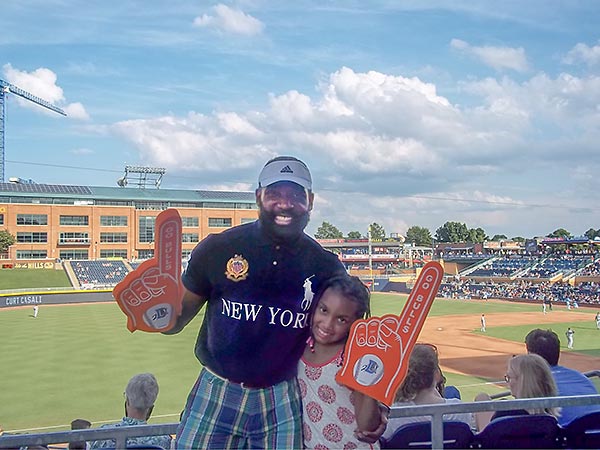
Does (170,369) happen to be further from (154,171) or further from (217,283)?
(154,171)

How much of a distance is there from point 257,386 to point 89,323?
30006mm

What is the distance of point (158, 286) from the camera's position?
2795 millimetres

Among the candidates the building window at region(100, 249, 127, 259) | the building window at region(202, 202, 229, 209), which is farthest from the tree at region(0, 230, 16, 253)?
the building window at region(202, 202, 229, 209)

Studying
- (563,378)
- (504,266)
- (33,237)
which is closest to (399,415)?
(563,378)

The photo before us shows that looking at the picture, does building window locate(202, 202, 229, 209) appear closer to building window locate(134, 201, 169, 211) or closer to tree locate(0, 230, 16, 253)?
building window locate(134, 201, 169, 211)

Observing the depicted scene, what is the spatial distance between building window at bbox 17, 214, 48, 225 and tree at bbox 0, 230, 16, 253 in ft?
6.06

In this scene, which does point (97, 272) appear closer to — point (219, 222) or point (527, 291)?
point (219, 222)

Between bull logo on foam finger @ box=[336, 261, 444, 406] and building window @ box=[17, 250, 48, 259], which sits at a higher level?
building window @ box=[17, 250, 48, 259]

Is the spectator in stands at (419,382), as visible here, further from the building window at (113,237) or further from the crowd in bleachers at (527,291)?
the building window at (113,237)

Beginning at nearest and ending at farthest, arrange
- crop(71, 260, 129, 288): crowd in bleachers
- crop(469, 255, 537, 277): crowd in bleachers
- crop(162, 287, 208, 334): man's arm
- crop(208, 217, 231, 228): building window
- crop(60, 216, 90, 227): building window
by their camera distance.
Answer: crop(162, 287, 208, 334): man's arm < crop(208, 217, 231, 228): building window < crop(71, 260, 129, 288): crowd in bleachers < crop(60, 216, 90, 227): building window < crop(469, 255, 537, 277): crowd in bleachers

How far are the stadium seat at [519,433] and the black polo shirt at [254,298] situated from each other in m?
1.31

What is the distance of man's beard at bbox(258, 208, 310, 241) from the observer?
112 inches

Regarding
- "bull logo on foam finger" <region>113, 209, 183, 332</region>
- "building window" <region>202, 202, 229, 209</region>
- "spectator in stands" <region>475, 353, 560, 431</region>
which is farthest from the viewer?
"building window" <region>202, 202, 229, 209</region>

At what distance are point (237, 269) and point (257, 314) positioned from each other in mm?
234
